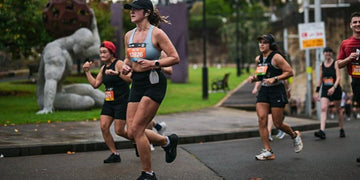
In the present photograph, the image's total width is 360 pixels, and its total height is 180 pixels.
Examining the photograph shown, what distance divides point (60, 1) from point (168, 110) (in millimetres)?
4479

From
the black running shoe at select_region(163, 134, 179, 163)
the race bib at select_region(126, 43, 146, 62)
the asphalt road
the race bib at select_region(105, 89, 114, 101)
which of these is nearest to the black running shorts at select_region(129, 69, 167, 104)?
the race bib at select_region(126, 43, 146, 62)

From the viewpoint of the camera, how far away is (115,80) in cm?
787

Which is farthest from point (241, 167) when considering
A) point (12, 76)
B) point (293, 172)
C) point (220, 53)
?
point (220, 53)

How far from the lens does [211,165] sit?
7.60 metres

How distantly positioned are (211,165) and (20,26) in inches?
606

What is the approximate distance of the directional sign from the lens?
52.3 feet

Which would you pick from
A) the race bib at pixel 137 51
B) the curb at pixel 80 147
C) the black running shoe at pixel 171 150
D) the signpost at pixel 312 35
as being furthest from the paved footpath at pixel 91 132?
the race bib at pixel 137 51

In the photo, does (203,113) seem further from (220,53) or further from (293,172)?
(220,53)

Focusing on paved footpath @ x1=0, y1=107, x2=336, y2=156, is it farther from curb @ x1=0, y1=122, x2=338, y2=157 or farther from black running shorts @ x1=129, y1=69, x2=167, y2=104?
black running shorts @ x1=129, y1=69, x2=167, y2=104

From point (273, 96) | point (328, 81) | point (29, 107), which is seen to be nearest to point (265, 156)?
point (273, 96)

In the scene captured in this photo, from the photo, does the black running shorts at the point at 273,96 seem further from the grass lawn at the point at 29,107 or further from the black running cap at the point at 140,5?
the grass lawn at the point at 29,107

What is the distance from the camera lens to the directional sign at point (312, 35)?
15930 millimetres

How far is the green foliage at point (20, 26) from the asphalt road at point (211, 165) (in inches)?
453

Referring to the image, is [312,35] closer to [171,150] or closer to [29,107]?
[29,107]
